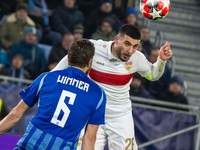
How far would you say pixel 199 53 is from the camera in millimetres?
17750

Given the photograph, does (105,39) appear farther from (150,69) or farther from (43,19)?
(150,69)

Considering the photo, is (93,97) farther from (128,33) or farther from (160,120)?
(160,120)

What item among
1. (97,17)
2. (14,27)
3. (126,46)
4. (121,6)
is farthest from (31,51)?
(126,46)

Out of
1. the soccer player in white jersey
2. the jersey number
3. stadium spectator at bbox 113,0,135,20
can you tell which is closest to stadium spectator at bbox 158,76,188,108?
stadium spectator at bbox 113,0,135,20

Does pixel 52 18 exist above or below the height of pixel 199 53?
above

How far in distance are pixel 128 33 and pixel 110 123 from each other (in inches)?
51.4

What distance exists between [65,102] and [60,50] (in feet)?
23.9

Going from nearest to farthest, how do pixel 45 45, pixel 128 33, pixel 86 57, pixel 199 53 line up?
pixel 86 57, pixel 128 33, pixel 45 45, pixel 199 53

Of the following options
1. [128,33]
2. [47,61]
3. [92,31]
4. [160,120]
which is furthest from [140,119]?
[128,33]

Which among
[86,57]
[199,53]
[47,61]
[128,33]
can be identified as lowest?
[199,53]

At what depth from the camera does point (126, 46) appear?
9242mm

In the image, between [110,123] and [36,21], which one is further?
[36,21]

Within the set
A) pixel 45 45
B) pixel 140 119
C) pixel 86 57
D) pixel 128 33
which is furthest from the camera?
pixel 45 45

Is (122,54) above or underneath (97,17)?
above
